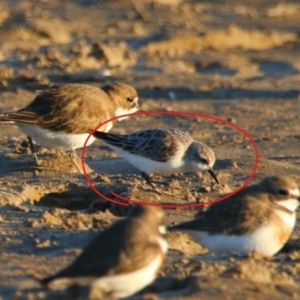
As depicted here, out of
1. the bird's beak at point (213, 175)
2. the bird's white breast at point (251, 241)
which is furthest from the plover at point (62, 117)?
the bird's white breast at point (251, 241)

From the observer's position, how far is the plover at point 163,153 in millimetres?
10664

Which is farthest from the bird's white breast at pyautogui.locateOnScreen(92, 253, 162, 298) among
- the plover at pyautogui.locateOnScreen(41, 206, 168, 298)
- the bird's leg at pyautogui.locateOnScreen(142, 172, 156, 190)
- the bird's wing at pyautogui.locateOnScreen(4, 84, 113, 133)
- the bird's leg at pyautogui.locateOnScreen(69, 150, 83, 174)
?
the bird's wing at pyautogui.locateOnScreen(4, 84, 113, 133)

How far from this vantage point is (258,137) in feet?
45.0

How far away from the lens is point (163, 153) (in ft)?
35.0

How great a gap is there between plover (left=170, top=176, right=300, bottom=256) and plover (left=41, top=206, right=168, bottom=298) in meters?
1.07

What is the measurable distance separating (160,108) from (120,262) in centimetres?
882

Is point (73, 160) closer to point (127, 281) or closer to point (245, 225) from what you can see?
point (245, 225)

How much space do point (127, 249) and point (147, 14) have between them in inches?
612

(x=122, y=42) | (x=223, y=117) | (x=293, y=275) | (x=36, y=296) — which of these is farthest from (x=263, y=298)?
(x=122, y=42)

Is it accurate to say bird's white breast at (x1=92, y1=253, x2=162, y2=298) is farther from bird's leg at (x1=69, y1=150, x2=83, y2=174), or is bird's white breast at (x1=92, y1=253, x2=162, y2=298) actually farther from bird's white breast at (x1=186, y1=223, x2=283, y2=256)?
bird's leg at (x1=69, y1=150, x2=83, y2=174)

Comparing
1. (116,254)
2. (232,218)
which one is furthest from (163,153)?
(116,254)

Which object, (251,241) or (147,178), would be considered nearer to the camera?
(251,241)

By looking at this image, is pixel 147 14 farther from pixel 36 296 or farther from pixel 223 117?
pixel 36 296

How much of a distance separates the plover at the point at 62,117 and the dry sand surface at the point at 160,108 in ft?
0.89
